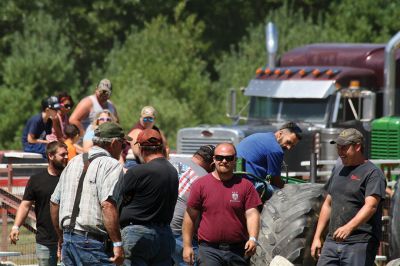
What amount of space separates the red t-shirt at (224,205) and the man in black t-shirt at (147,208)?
341 mm

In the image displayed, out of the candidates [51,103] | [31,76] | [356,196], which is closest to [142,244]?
[356,196]

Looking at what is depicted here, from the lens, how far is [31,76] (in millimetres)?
38594

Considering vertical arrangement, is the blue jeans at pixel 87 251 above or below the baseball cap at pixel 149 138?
below

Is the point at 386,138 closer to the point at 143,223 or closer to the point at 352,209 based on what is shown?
the point at 352,209

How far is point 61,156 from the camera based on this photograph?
35.4 ft

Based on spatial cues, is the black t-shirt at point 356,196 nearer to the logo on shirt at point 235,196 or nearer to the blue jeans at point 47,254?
the logo on shirt at point 235,196

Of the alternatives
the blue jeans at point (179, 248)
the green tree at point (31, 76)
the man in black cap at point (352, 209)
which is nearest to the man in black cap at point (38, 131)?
the blue jeans at point (179, 248)

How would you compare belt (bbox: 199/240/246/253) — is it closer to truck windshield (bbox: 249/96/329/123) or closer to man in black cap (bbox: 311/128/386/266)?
man in black cap (bbox: 311/128/386/266)

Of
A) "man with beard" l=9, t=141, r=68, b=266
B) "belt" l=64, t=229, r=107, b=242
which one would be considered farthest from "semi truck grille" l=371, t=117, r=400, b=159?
"belt" l=64, t=229, r=107, b=242

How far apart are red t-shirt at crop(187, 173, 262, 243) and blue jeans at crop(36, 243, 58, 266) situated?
71.9 inches

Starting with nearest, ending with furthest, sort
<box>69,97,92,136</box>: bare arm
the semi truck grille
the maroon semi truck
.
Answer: <box>69,97,92,136</box>: bare arm, the semi truck grille, the maroon semi truck

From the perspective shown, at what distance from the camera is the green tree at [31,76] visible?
38000 millimetres

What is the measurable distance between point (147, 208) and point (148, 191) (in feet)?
0.44

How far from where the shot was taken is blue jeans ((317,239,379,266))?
954 centimetres
